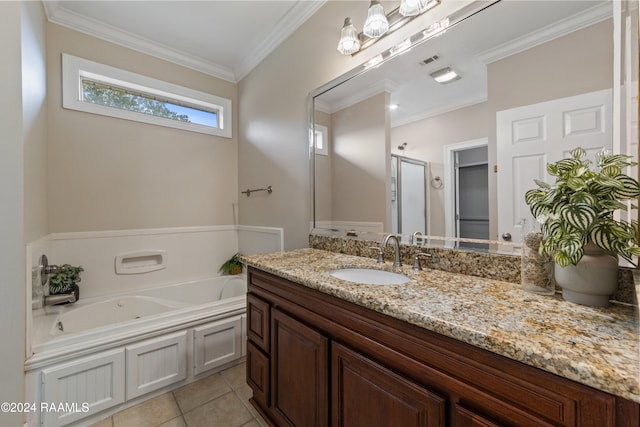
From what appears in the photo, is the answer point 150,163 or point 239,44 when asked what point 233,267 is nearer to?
point 150,163

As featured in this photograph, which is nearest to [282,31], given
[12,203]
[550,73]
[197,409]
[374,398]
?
[550,73]

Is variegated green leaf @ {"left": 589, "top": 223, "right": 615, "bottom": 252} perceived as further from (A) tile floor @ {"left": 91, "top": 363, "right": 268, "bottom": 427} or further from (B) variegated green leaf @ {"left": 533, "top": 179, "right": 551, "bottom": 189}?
(A) tile floor @ {"left": 91, "top": 363, "right": 268, "bottom": 427}

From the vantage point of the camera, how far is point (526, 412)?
536 millimetres

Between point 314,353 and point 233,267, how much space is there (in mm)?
2058

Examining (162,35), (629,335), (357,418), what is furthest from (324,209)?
(162,35)

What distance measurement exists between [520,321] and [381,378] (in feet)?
1.40

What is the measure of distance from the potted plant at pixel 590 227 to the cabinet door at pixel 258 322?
1193 millimetres

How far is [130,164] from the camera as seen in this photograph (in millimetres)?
2439

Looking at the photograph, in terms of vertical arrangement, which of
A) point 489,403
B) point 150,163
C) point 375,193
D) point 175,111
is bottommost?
point 489,403

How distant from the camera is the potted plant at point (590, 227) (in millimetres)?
661

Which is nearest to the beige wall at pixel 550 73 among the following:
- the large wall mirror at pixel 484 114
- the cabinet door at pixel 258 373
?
the large wall mirror at pixel 484 114

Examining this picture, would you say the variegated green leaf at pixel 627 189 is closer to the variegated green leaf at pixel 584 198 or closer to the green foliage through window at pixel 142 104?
the variegated green leaf at pixel 584 198

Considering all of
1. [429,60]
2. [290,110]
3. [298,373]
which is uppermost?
[290,110]

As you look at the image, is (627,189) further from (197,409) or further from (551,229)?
(197,409)
